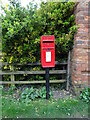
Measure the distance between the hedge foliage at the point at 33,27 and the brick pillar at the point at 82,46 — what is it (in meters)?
0.19

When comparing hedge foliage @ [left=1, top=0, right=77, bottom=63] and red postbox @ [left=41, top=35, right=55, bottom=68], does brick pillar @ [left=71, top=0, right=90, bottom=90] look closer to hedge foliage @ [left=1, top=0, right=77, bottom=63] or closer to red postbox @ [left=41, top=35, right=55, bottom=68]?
hedge foliage @ [left=1, top=0, right=77, bottom=63]

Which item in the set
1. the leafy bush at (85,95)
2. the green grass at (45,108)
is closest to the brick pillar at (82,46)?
the leafy bush at (85,95)

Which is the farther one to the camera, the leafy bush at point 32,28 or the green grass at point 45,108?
the leafy bush at point 32,28

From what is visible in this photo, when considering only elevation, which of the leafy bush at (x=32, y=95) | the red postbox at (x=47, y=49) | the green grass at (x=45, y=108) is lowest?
the green grass at (x=45, y=108)

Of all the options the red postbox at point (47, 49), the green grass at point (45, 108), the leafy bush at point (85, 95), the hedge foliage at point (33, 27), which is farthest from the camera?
the hedge foliage at point (33, 27)

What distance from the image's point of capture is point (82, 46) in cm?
356

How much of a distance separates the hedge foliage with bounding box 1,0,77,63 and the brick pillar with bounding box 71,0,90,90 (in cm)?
19

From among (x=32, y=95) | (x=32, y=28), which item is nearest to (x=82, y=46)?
Result: (x=32, y=28)

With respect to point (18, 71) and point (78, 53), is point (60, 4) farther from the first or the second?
point (18, 71)

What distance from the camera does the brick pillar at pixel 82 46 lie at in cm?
349

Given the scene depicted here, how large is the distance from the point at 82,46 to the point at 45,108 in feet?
5.48

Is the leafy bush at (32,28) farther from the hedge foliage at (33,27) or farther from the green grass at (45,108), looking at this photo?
the green grass at (45,108)

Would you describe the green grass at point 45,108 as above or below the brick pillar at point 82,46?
below

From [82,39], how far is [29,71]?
165 centimetres
